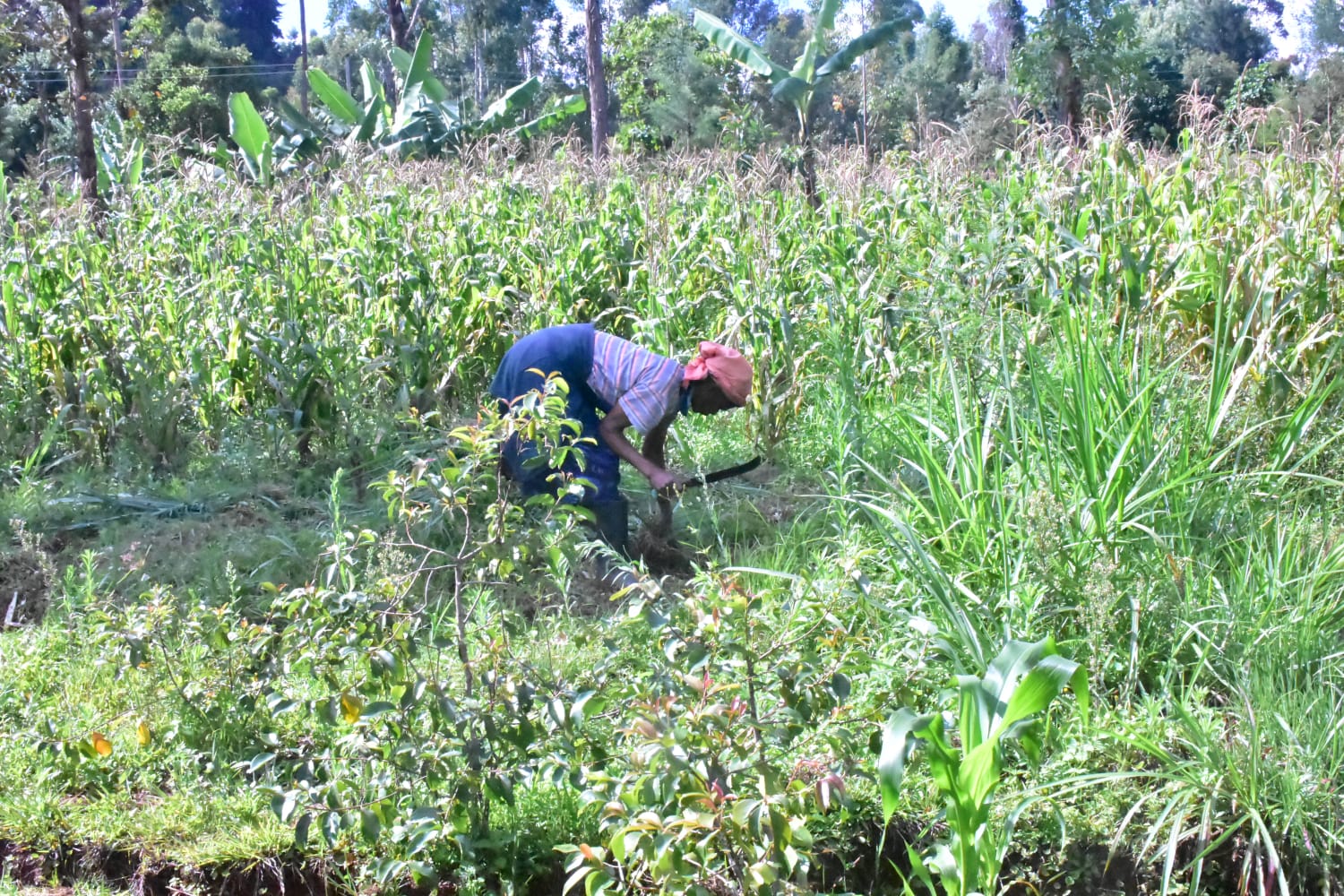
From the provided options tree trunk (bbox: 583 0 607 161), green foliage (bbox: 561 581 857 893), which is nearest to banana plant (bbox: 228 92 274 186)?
tree trunk (bbox: 583 0 607 161)

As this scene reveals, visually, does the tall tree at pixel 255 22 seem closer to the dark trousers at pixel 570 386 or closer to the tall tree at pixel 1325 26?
the tall tree at pixel 1325 26

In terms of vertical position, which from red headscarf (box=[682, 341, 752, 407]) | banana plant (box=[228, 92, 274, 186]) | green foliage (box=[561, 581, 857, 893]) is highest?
banana plant (box=[228, 92, 274, 186])

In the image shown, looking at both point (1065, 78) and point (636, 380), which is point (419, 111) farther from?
point (636, 380)

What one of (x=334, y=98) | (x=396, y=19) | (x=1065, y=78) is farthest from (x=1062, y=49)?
(x=334, y=98)

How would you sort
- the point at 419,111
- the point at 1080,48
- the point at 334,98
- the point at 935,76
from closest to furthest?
the point at 334,98
the point at 419,111
the point at 1080,48
the point at 935,76

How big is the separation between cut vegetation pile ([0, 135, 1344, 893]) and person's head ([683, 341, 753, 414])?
1.69 feet

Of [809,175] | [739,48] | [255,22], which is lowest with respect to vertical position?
[809,175]

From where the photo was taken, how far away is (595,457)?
4613 mm

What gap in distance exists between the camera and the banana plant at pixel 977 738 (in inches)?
81.7

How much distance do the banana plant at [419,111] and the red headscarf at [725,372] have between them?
11.5 meters

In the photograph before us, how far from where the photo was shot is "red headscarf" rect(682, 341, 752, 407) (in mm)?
4348

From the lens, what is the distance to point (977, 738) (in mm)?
2238

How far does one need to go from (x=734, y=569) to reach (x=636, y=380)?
1553mm

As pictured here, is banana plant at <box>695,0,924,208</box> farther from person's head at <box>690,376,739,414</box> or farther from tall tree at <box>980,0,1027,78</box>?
tall tree at <box>980,0,1027,78</box>
